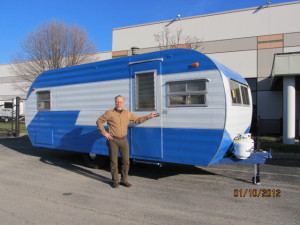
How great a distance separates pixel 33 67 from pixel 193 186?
17.5 metres

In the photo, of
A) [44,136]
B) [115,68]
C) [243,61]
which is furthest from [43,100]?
[243,61]

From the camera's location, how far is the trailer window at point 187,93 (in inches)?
198

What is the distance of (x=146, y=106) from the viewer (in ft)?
18.9

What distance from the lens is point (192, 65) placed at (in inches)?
202

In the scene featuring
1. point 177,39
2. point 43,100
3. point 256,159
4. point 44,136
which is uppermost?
point 177,39

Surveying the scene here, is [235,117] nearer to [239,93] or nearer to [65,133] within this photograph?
[239,93]

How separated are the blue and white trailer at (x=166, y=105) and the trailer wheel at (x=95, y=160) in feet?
0.45

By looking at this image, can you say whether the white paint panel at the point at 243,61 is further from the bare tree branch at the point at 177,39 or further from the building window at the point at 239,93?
the building window at the point at 239,93

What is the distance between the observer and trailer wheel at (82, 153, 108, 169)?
23.2 ft

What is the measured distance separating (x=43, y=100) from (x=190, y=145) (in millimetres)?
5153

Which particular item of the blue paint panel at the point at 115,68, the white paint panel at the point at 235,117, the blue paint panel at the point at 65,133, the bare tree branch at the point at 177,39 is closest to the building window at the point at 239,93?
the white paint panel at the point at 235,117

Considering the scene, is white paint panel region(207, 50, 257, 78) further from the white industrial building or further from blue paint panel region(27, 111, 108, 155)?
blue paint panel region(27, 111, 108, 155)

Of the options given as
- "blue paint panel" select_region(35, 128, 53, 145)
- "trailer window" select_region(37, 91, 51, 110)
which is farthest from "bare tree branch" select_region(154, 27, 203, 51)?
"blue paint panel" select_region(35, 128, 53, 145)

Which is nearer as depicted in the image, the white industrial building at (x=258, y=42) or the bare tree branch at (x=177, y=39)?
the white industrial building at (x=258, y=42)
